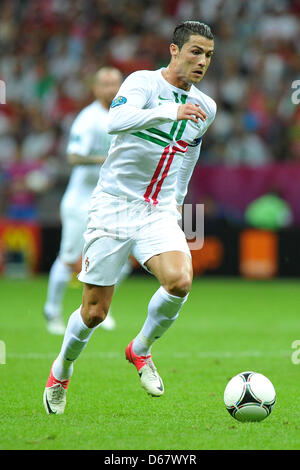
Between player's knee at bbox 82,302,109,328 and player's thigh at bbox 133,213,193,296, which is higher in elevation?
player's thigh at bbox 133,213,193,296

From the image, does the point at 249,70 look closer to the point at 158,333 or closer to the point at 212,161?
the point at 212,161

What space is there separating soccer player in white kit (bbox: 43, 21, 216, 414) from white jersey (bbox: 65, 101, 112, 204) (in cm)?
345

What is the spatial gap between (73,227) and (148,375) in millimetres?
4315

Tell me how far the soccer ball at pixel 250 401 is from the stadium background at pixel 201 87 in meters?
10.7

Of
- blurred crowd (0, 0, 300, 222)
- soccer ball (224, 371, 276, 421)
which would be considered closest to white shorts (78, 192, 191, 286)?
soccer ball (224, 371, 276, 421)

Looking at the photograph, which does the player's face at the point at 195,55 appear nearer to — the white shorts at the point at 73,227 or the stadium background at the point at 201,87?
the white shorts at the point at 73,227

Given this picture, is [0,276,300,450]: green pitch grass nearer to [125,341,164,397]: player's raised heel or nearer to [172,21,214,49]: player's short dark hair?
[125,341,164,397]: player's raised heel

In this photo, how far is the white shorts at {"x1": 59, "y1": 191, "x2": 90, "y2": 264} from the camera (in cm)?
983

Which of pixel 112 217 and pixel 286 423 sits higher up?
pixel 112 217
